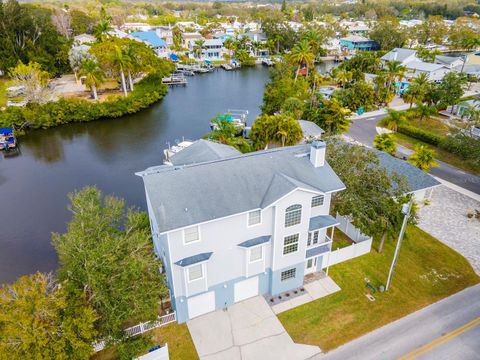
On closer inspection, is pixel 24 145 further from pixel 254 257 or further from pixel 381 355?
pixel 381 355

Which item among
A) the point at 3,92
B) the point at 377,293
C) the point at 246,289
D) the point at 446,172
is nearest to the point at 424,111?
the point at 446,172

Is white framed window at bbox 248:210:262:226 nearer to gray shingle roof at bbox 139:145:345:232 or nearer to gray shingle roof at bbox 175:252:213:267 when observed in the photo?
gray shingle roof at bbox 139:145:345:232

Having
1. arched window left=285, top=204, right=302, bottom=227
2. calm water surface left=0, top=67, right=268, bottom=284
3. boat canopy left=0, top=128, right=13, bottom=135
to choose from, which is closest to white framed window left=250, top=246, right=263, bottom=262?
arched window left=285, top=204, right=302, bottom=227

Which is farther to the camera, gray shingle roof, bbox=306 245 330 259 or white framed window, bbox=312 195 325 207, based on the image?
gray shingle roof, bbox=306 245 330 259

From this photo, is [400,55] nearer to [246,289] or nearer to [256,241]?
[256,241]

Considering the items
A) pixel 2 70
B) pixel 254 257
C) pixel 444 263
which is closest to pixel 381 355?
pixel 254 257
